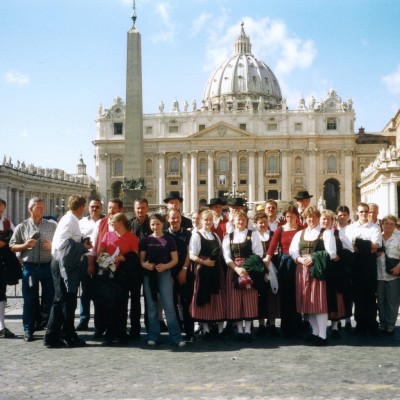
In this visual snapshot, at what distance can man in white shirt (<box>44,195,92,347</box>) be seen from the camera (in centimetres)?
751

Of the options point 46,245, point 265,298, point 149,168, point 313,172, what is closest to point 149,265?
point 46,245

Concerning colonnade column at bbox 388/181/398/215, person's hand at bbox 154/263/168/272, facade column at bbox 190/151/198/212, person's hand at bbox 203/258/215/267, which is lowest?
person's hand at bbox 154/263/168/272

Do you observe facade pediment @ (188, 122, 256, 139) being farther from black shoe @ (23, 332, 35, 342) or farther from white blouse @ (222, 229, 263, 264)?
black shoe @ (23, 332, 35, 342)

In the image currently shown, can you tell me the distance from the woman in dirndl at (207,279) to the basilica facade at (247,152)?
58.7 metres

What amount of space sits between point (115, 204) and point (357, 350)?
3.88m

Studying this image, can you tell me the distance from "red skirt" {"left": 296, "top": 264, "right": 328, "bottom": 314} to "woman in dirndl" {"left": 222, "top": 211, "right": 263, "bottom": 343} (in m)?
0.57

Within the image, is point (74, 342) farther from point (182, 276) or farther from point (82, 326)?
point (182, 276)

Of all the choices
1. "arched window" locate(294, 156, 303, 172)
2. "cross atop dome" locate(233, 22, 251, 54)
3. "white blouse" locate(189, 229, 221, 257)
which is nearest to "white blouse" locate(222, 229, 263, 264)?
"white blouse" locate(189, 229, 221, 257)

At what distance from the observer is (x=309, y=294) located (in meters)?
7.73

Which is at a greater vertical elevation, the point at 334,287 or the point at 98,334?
the point at 334,287

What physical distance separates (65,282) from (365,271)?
13.9 feet

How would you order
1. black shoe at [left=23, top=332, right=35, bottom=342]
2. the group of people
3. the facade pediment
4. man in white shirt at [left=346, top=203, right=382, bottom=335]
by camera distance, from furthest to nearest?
the facade pediment → man in white shirt at [left=346, top=203, right=382, bottom=335] → black shoe at [left=23, top=332, right=35, bottom=342] → the group of people

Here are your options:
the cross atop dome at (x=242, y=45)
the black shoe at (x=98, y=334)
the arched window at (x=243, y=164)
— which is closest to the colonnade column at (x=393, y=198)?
the arched window at (x=243, y=164)

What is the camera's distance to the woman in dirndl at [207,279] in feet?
25.9
